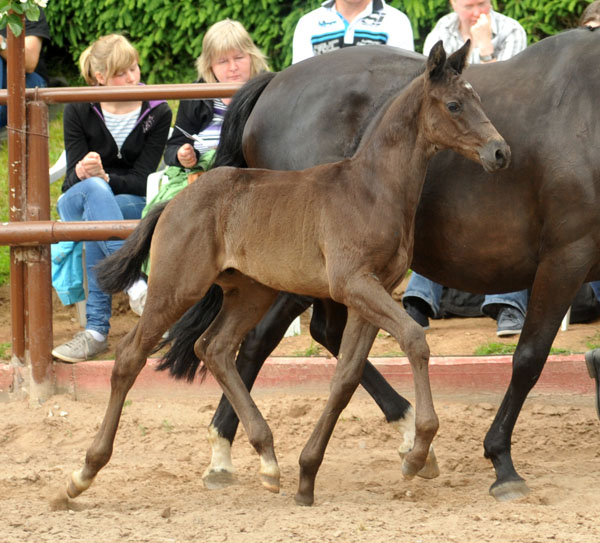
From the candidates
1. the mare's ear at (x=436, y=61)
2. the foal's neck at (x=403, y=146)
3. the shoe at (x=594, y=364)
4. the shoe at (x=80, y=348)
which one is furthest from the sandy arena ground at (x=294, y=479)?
the mare's ear at (x=436, y=61)

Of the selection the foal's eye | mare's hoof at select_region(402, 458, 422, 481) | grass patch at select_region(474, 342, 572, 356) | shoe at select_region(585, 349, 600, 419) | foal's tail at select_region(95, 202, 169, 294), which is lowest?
grass patch at select_region(474, 342, 572, 356)

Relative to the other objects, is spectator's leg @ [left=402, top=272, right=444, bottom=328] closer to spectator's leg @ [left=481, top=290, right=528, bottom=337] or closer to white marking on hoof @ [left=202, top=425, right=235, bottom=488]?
spectator's leg @ [left=481, top=290, right=528, bottom=337]

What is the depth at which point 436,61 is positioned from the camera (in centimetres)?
362

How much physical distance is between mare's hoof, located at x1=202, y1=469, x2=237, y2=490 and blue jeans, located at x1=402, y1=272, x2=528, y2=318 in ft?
6.39

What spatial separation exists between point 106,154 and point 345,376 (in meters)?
2.86

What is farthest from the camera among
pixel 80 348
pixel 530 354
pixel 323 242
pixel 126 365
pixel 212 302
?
pixel 80 348

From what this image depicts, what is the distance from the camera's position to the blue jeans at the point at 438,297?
229 inches

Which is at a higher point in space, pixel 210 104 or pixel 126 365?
pixel 210 104

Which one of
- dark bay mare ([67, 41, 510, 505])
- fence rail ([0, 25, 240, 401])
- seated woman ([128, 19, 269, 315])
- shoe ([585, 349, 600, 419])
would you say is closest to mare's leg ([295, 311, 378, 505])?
dark bay mare ([67, 41, 510, 505])

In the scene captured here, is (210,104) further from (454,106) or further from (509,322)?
(454,106)

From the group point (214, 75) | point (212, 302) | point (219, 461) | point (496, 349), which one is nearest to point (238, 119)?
point (212, 302)

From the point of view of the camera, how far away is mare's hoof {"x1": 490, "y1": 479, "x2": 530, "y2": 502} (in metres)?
4.06

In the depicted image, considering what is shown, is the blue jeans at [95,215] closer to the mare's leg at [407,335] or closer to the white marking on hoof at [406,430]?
the white marking on hoof at [406,430]

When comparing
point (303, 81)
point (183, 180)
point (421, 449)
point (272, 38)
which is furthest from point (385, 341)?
point (272, 38)
